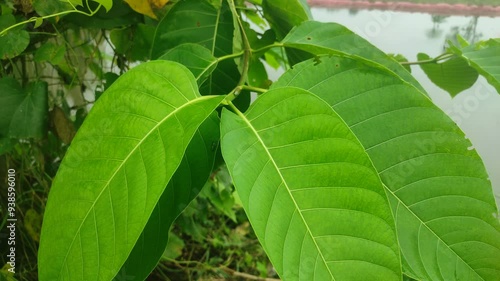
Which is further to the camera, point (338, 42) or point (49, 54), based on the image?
point (49, 54)

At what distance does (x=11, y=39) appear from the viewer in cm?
74

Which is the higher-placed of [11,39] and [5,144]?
[11,39]

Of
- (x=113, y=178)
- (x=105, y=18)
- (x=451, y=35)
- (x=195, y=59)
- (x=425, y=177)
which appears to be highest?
(x=451, y=35)

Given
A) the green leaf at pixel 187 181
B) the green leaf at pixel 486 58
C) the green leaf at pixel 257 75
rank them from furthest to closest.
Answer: the green leaf at pixel 257 75
the green leaf at pixel 486 58
the green leaf at pixel 187 181

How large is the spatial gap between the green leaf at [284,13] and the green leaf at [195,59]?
0.61 feet

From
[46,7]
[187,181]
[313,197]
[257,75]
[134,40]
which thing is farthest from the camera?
[257,75]

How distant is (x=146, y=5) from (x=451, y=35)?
77cm

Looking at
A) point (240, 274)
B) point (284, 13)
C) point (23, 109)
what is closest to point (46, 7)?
point (23, 109)

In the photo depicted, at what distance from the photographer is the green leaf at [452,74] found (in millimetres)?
896

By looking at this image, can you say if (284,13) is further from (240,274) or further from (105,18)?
(240,274)

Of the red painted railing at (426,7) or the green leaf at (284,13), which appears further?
the red painted railing at (426,7)

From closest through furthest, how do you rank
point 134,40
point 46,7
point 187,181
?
point 187,181, point 46,7, point 134,40

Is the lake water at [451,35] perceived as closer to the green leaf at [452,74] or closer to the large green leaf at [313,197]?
the green leaf at [452,74]

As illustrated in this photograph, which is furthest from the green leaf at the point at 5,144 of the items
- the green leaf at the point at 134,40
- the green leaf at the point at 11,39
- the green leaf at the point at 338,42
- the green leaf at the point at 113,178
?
the green leaf at the point at 338,42
